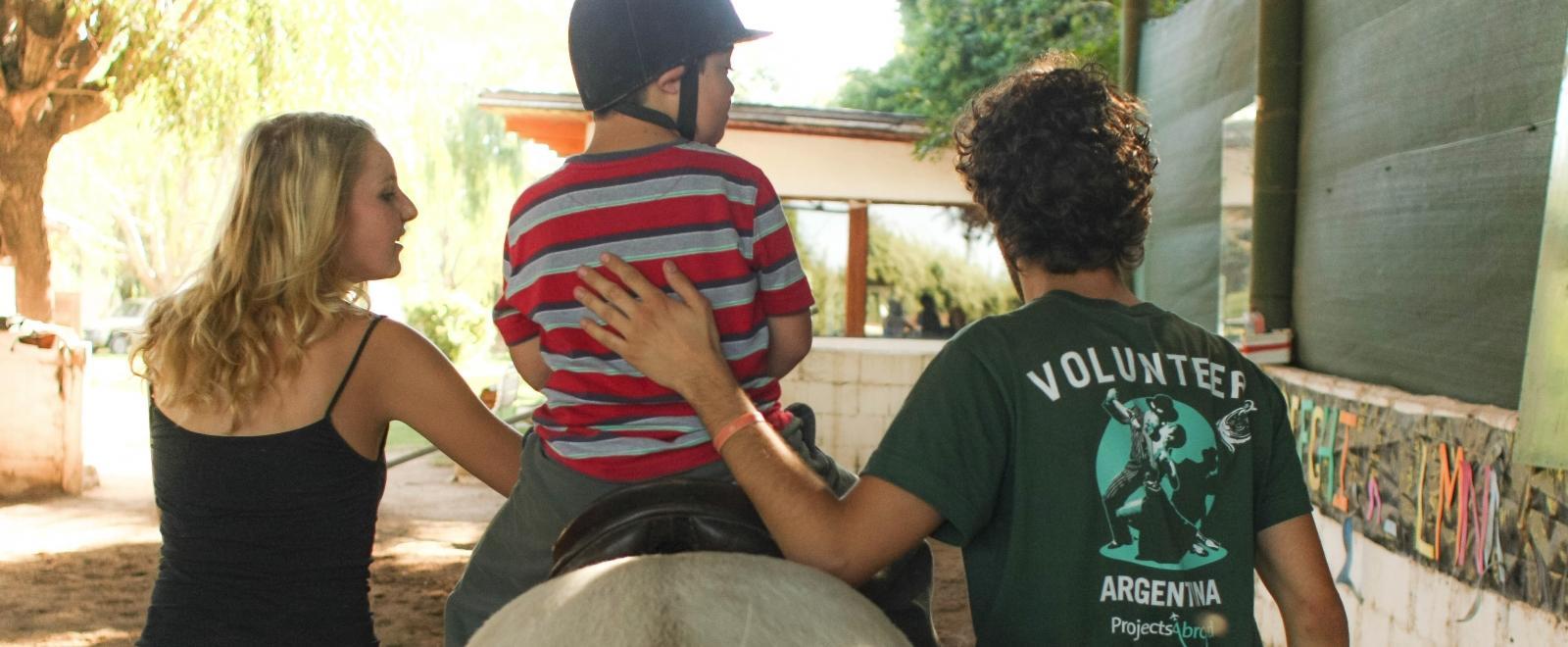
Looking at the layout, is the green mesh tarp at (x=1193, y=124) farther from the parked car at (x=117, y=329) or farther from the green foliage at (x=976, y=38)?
the parked car at (x=117, y=329)

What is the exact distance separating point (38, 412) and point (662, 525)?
34.3 ft

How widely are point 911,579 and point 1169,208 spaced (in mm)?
5886

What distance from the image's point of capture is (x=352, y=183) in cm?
241

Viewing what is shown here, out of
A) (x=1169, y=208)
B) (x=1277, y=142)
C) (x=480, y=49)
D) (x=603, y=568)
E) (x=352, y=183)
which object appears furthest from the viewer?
(x=480, y=49)

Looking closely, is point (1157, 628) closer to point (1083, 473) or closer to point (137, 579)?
point (1083, 473)

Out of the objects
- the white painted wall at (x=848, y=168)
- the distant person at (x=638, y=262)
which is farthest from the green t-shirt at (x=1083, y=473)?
the white painted wall at (x=848, y=168)

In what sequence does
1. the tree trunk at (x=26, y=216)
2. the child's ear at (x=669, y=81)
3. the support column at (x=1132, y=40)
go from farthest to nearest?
1. the tree trunk at (x=26, y=216)
2. the support column at (x=1132, y=40)
3. the child's ear at (x=669, y=81)

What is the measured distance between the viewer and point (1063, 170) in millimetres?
1947

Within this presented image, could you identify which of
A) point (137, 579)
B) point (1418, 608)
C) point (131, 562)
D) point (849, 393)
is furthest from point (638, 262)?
point (849, 393)

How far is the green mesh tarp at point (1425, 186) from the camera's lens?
3869 mm

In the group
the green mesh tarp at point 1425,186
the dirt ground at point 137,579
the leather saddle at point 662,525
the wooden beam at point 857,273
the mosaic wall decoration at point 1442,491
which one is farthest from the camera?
the wooden beam at point 857,273

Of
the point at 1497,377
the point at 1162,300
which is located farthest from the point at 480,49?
the point at 1497,377

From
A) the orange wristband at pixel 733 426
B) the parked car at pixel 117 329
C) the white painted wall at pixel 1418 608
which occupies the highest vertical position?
the orange wristband at pixel 733 426

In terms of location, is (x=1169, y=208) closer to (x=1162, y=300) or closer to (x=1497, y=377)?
(x=1162, y=300)
